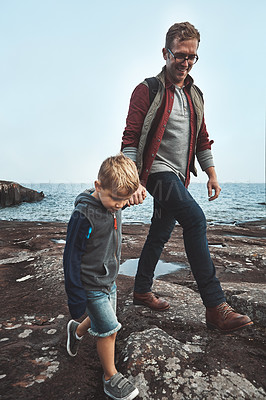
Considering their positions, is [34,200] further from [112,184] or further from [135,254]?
[112,184]

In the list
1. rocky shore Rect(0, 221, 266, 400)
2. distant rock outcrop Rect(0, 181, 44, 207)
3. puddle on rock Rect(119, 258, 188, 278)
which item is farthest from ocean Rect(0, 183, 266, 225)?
rocky shore Rect(0, 221, 266, 400)

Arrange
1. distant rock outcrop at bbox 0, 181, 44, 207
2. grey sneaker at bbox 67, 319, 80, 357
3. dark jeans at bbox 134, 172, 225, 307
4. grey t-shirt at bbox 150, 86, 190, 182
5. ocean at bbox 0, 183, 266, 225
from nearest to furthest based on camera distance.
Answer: grey sneaker at bbox 67, 319, 80, 357
dark jeans at bbox 134, 172, 225, 307
grey t-shirt at bbox 150, 86, 190, 182
ocean at bbox 0, 183, 266, 225
distant rock outcrop at bbox 0, 181, 44, 207

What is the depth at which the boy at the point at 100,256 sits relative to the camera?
1706 millimetres

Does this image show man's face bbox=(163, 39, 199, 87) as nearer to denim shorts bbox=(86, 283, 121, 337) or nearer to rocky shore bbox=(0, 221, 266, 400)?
denim shorts bbox=(86, 283, 121, 337)

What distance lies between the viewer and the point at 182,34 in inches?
91.7

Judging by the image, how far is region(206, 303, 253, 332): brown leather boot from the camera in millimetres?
2107

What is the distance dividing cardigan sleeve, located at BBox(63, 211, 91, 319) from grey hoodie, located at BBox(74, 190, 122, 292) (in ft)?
0.13

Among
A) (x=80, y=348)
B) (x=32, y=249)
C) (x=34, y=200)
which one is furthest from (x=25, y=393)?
(x=34, y=200)

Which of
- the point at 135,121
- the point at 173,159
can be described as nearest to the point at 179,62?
the point at 135,121

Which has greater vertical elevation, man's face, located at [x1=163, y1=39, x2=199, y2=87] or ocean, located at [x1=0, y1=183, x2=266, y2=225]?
man's face, located at [x1=163, y1=39, x2=199, y2=87]

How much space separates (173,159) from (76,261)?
133 cm

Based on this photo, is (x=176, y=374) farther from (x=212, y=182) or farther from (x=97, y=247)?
(x=212, y=182)

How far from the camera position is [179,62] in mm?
2400

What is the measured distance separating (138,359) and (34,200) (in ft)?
104
